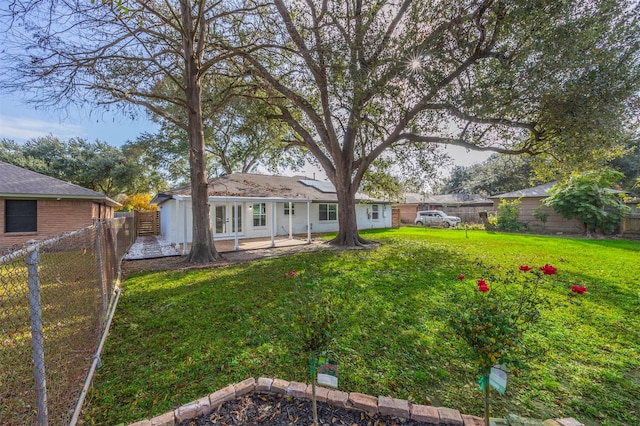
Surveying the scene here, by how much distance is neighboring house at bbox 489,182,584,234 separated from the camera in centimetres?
1664

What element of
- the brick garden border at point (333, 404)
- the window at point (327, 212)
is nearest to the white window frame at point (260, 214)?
the window at point (327, 212)

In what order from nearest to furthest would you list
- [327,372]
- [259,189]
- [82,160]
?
[327,372] < [259,189] < [82,160]

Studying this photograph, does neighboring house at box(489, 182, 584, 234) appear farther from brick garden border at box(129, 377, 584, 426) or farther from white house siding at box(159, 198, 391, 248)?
brick garden border at box(129, 377, 584, 426)

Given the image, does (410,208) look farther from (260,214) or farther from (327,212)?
(260,214)

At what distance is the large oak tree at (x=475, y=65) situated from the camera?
634 cm

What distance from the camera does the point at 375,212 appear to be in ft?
70.7

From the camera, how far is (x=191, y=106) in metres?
8.55

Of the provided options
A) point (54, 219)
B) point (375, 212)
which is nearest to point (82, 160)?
point (54, 219)

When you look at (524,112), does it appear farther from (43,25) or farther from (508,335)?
(43,25)

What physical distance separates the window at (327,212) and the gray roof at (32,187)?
1192cm

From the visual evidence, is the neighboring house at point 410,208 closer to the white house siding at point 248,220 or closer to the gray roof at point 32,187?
the white house siding at point 248,220

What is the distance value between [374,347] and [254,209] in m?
13.0

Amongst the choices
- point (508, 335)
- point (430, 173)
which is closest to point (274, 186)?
point (430, 173)

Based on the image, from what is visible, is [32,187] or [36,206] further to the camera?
[36,206]
